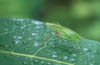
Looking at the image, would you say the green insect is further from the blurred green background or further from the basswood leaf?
the blurred green background

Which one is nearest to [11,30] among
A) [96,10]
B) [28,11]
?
[28,11]

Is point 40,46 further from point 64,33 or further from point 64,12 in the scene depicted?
point 64,12

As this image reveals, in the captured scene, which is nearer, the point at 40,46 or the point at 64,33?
the point at 40,46

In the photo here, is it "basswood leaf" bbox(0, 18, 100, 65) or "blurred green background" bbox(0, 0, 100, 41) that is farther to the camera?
"blurred green background" bbox(0, 0, 100, 41)

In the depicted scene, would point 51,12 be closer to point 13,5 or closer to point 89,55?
point 13,5

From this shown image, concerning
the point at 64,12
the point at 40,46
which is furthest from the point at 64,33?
the point at 64,12

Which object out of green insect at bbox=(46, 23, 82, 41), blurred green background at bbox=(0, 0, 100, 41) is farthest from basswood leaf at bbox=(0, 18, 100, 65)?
blurred green background at bbox=(0, 0, 100, 41)

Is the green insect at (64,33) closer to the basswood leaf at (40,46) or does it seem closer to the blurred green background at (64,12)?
the basswood leaf at (40,46)

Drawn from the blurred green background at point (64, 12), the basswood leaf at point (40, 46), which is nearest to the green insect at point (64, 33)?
the basswood leaf at point (40, 46)
